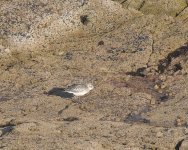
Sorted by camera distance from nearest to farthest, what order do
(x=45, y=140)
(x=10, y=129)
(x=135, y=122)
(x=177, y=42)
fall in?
(x=45, y=140) < (x=10, y=129) < (x=135, y=122) < (x=177, y=42)

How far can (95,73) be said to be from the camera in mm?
23109

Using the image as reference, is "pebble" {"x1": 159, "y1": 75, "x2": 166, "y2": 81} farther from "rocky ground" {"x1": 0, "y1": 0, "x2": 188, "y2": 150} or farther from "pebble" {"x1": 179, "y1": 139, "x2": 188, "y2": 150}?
"pebble" {"x1": 179, "y1": 139, "x2": 188, "y2": 150}

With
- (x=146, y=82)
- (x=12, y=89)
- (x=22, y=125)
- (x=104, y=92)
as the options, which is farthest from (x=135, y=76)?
(x=22, y=125)

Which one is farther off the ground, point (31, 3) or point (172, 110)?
point (31, 3)

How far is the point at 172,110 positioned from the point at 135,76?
11.5 feet

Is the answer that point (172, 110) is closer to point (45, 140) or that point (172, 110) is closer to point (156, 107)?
point (156, 107)

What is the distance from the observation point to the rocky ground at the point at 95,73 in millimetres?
17422

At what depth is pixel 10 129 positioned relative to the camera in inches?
694

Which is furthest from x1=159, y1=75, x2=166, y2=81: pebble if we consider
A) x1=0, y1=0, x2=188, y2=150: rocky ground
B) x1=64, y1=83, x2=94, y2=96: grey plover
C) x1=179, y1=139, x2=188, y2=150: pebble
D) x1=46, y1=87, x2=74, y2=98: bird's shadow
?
x1=179, y1=139, x2=188, y2=150: pebble

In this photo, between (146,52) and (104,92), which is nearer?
(104,92)

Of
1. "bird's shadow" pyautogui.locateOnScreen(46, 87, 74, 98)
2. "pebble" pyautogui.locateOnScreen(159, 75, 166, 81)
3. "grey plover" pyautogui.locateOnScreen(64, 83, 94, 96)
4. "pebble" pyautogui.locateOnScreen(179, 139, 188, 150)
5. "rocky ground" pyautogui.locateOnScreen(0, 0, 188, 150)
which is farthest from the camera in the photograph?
"pebble" pyautogui.locateOnScreen(159, 75, 166, 81)

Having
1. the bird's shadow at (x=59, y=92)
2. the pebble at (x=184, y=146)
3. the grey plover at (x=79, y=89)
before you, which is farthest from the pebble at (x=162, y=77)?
the pebble at (x=184, y=146)

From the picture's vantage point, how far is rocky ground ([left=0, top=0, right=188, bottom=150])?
17422 mm

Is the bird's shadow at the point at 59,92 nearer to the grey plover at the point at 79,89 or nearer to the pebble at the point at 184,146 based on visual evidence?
the grey plover at the point at 79,89
